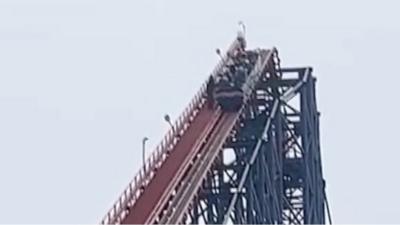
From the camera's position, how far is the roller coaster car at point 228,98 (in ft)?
270

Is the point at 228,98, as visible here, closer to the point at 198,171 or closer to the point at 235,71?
the point at 235,71

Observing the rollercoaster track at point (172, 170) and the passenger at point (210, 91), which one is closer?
the rollercoaster track at point (172, 170)

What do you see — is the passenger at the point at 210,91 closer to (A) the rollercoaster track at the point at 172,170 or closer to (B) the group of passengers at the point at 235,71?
(B) the group of passengers at the point at 235,71

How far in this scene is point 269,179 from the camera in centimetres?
8369

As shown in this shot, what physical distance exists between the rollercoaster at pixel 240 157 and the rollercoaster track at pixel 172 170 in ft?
0.10

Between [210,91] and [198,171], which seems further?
[210,91]

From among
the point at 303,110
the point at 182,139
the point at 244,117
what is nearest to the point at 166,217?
the point at 182,139

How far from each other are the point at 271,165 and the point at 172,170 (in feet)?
28.5

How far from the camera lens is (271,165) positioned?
84375 millimetres

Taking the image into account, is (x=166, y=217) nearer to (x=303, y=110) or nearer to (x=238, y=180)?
(x=238, y=180)

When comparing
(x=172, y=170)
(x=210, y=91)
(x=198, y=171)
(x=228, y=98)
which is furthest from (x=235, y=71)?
(x=172, y=170)

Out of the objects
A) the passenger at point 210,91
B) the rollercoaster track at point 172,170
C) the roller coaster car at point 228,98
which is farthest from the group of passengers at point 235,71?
the rollercoaster track at point 172,170

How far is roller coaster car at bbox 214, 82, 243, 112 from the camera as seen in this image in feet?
270

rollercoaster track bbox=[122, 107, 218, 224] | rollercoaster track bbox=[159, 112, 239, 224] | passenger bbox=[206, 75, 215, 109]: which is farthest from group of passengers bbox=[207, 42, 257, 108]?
rollercoaster track bbox=[159, 112, 239, 224]
